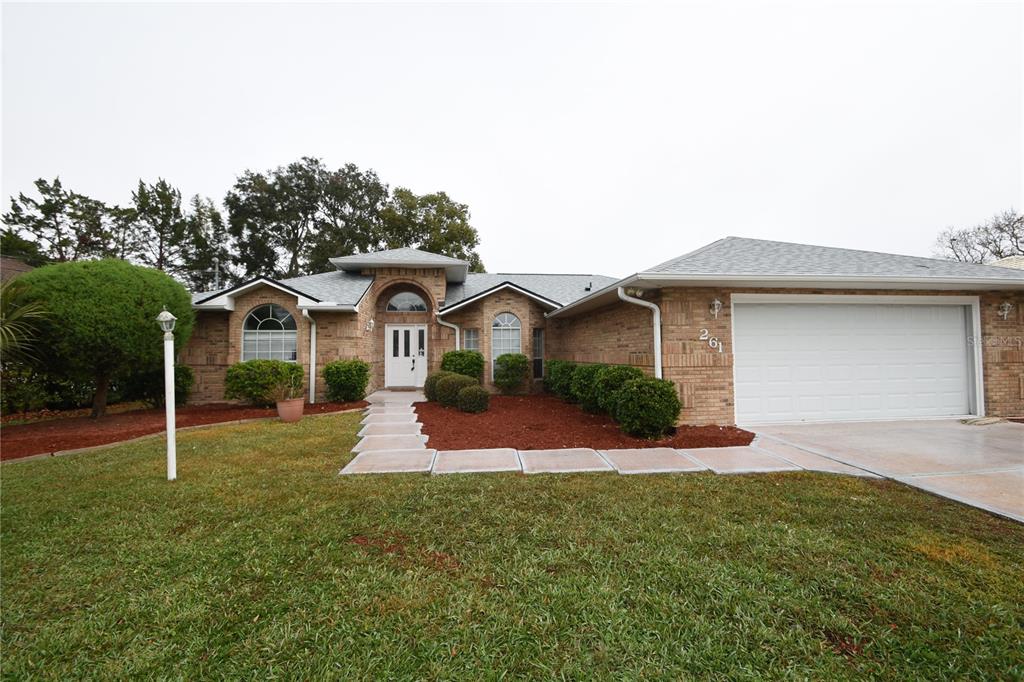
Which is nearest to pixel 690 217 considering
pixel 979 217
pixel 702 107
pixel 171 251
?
pixel 702 107

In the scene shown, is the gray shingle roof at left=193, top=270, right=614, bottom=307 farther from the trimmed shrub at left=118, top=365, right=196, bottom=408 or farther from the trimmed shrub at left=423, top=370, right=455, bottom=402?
the trimmed shrub at left=423, top=370, right=455, bottom=402

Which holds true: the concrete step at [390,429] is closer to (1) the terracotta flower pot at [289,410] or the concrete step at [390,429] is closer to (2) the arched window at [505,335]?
(1) the terracotta flower pot at [289,410]

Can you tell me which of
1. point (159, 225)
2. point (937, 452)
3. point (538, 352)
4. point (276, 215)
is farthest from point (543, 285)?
point (159, 225)

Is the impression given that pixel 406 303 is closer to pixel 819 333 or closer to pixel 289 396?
pixel 289 396

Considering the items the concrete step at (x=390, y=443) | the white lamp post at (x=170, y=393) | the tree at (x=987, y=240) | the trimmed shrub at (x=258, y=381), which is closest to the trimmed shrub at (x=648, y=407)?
the concrete step at (x=390, y=443)

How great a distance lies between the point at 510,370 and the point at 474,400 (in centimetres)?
347

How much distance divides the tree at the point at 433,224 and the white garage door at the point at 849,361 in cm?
1967

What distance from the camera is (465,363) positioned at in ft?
40.8

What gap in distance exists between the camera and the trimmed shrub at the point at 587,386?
8430mm

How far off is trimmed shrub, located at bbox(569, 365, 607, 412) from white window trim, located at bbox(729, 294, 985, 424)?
2.63 m

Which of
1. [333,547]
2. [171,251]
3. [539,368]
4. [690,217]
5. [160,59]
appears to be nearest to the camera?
[333,547]

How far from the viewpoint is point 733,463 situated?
5109 millimetres

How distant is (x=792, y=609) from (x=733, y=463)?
10.0ft

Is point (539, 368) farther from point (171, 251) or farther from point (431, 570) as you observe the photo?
point (171, 251)
